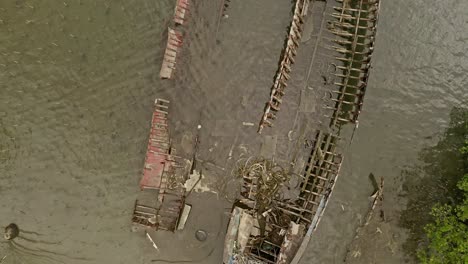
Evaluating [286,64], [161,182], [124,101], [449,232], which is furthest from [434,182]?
[124,101]

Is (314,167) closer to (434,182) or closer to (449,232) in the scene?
(434,182)

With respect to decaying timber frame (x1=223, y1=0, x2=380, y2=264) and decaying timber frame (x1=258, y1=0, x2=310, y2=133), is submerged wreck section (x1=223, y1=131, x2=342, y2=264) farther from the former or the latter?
decaying timber frame (x1=258, y1=0, x2=310, y2=133)

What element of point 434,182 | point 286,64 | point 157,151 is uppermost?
point 286,64

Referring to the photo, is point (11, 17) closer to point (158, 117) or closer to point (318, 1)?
point (158, 117)

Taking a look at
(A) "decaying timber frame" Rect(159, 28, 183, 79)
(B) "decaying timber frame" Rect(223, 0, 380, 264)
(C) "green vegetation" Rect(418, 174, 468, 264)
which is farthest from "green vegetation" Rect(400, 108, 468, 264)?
(A) "decaying timber frame" Rect(159, 28, 183, 79)

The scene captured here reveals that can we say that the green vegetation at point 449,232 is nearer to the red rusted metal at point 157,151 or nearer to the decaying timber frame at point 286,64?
the decaying timber frame at point 286,64

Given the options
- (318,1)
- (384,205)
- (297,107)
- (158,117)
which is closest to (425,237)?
(384,205)
